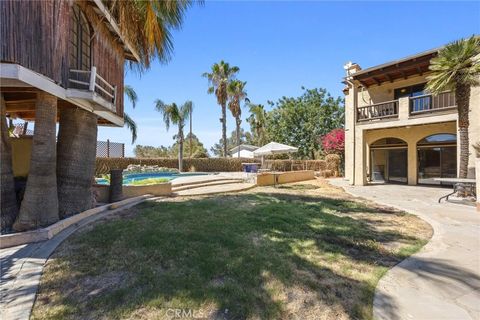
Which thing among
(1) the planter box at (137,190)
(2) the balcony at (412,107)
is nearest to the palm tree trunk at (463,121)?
(2) the balcony at (412,107)

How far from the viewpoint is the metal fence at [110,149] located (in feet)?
71.8

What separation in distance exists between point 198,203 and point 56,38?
233 inches

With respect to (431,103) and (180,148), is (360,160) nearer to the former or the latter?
(431,103)

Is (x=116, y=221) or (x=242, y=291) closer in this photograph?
(x=242, y=291)

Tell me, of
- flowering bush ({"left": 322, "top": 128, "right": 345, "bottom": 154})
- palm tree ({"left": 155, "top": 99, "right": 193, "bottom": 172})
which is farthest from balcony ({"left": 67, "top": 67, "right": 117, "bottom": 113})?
flowering bush ({"left": 322, "top": 128, "right": 345, "bottom": 154})

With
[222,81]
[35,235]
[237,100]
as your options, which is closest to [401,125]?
[35,235]

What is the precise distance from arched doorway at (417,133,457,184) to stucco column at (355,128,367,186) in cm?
318

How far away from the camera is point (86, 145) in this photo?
7234 mm

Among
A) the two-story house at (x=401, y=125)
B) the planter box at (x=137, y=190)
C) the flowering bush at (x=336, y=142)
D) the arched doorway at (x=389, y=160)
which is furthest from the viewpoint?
the flowering bush at (x=336, y=142)

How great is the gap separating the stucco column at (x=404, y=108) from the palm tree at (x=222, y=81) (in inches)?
726

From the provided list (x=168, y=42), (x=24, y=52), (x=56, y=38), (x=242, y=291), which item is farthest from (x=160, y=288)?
(x=168, y=42)

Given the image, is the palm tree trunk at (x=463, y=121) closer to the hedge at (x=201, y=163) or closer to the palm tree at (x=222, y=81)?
the hedge at (x=201, y=163)

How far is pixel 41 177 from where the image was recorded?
5668 mm

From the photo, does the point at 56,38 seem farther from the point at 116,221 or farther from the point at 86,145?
the point at 116,221
